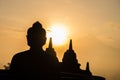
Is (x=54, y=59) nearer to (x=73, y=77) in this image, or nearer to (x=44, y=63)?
(x=44, y=63)

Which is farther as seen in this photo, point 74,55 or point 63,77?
point 74,55

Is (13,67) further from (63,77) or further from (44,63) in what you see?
(63,77)

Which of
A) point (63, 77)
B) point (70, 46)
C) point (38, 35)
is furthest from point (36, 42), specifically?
point (70, 46)

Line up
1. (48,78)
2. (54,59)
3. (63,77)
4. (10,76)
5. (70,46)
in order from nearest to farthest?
1. (10,76)
2. (63,77)
3. (48,78)
4. (54,59)
5. (70,46)

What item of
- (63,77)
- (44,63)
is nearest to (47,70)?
(44,63)

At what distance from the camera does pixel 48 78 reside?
6254 mm

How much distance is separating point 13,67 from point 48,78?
2.88 ft

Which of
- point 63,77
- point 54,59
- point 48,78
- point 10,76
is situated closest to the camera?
point 10,76

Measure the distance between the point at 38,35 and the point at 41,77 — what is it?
3.40ft

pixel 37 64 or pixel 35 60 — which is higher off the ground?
pixel 35 60

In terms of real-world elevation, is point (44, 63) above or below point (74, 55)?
below

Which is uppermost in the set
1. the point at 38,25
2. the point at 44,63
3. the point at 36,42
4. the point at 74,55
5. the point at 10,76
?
the point at 74,55

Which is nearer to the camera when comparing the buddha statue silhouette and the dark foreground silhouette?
the dark foreground silhouette

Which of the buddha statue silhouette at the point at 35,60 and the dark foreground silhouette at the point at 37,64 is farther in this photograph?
A: the buddha statue silhouette at the point at 35,60
